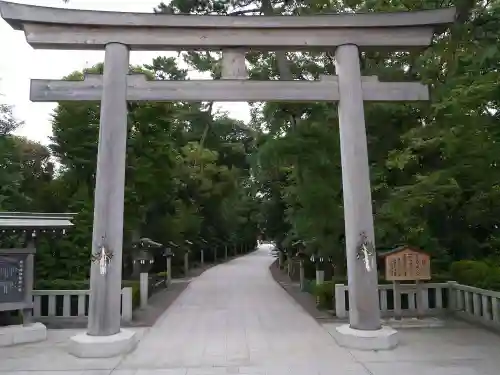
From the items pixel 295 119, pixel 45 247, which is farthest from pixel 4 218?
pixel 295 119

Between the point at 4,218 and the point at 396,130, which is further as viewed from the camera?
the point at 396,130

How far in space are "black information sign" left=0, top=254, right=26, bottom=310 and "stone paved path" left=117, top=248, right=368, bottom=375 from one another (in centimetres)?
290

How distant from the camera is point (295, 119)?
504 inches

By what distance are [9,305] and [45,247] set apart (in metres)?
3.32

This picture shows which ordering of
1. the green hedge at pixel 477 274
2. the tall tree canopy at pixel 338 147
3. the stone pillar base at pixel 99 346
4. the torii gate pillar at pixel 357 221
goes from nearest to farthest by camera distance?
the stone pillar base at pixel 99 346, the torii gate pillar at pixel 357 221, the tall tree canopy at pixel 338 147, the green hedge at pixel 477 274

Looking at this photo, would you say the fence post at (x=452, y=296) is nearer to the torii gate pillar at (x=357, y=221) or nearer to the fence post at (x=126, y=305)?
the torii gate pillar at (x=357, y=221)

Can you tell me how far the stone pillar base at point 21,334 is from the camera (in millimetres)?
9086

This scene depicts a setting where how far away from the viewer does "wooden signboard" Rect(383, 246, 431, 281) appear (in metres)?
11.1

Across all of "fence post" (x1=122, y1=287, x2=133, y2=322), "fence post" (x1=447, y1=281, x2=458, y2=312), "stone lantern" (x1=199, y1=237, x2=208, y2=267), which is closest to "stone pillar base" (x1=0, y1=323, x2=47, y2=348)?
"fence post" (x1=122, y1=287, x2=133, y2=322)

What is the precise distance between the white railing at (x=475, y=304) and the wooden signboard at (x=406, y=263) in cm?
115

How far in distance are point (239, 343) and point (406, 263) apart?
15.1 ft

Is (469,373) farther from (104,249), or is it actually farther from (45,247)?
(45,247)

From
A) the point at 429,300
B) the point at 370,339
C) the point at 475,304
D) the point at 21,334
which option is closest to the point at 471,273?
the point at 475,304

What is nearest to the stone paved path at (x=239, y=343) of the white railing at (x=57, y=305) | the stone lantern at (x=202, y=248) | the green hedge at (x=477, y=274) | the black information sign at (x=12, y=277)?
the white railing at (x=57, y=305)
